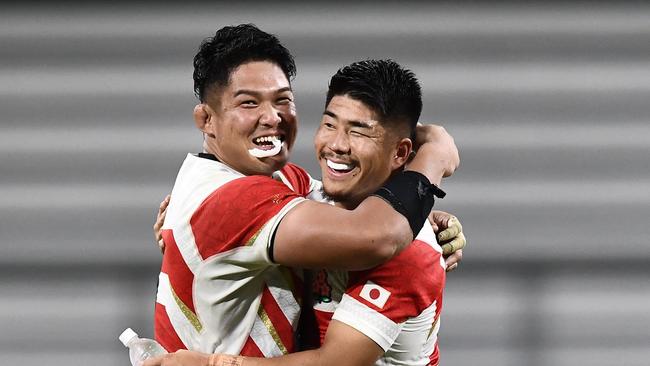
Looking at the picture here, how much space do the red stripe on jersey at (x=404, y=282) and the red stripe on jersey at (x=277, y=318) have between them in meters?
0.25

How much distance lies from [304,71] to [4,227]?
2042 millimetres

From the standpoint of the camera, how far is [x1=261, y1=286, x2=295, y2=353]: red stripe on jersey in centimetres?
282

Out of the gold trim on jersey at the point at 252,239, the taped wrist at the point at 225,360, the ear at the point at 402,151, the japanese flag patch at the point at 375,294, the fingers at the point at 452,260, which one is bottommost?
the taped wrist at the point at 225,360

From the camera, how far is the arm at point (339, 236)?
8.32 feet

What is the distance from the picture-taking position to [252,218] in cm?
262

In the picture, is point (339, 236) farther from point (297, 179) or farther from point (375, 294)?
point (297, 179)

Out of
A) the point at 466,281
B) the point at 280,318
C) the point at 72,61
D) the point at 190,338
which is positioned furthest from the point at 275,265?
the point at 72,61

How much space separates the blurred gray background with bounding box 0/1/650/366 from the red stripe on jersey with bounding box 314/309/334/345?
8.49 ft

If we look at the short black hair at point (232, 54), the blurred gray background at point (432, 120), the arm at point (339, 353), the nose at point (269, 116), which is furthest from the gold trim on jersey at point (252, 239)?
the blurred gray background at point (432, 120)

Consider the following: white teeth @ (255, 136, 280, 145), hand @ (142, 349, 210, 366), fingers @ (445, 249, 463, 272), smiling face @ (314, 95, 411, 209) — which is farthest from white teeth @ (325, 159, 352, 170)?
hand @ (142, 349, 210, 366)

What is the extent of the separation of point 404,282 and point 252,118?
2.38 ft

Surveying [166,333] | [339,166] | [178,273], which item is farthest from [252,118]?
[166,333]

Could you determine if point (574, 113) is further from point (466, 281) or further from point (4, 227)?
point (4, 227)

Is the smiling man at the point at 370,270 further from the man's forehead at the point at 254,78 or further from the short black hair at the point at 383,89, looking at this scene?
the man's forehead at the point at 254,78
